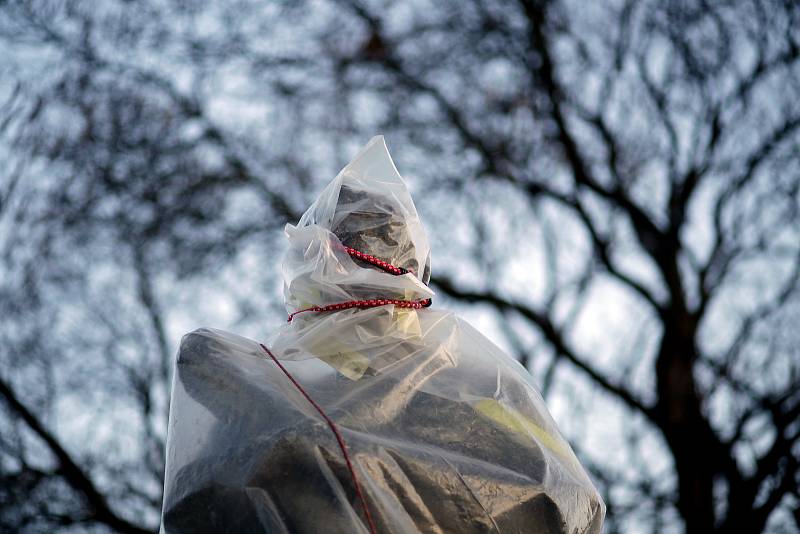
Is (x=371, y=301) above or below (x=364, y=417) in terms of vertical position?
above

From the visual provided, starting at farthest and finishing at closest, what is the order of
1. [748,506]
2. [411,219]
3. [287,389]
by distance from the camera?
[748,506] < [411,219] < [287,389]

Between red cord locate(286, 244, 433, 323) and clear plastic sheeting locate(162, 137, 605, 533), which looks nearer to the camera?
clear plastic sheeting locate(162, 137, 605, 533)

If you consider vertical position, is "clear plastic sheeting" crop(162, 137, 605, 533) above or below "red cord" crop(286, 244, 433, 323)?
below

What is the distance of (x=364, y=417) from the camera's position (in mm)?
1853

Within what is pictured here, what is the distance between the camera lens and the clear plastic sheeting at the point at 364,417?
1727 mm

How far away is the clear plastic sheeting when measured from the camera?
1.73 meters

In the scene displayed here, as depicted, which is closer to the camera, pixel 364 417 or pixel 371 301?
pixel 364 417

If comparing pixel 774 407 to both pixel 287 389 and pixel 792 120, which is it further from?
pixel 287 389

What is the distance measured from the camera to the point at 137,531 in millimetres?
A: 8328

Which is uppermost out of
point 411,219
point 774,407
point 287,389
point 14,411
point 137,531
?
point 411,219

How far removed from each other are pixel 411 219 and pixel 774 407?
6.27 metres

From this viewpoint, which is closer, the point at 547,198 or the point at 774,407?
the point at 774,407

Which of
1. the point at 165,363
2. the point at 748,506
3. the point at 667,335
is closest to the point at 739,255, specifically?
the point at 667,335

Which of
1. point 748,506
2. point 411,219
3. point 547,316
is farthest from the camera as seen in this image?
point 547,316
